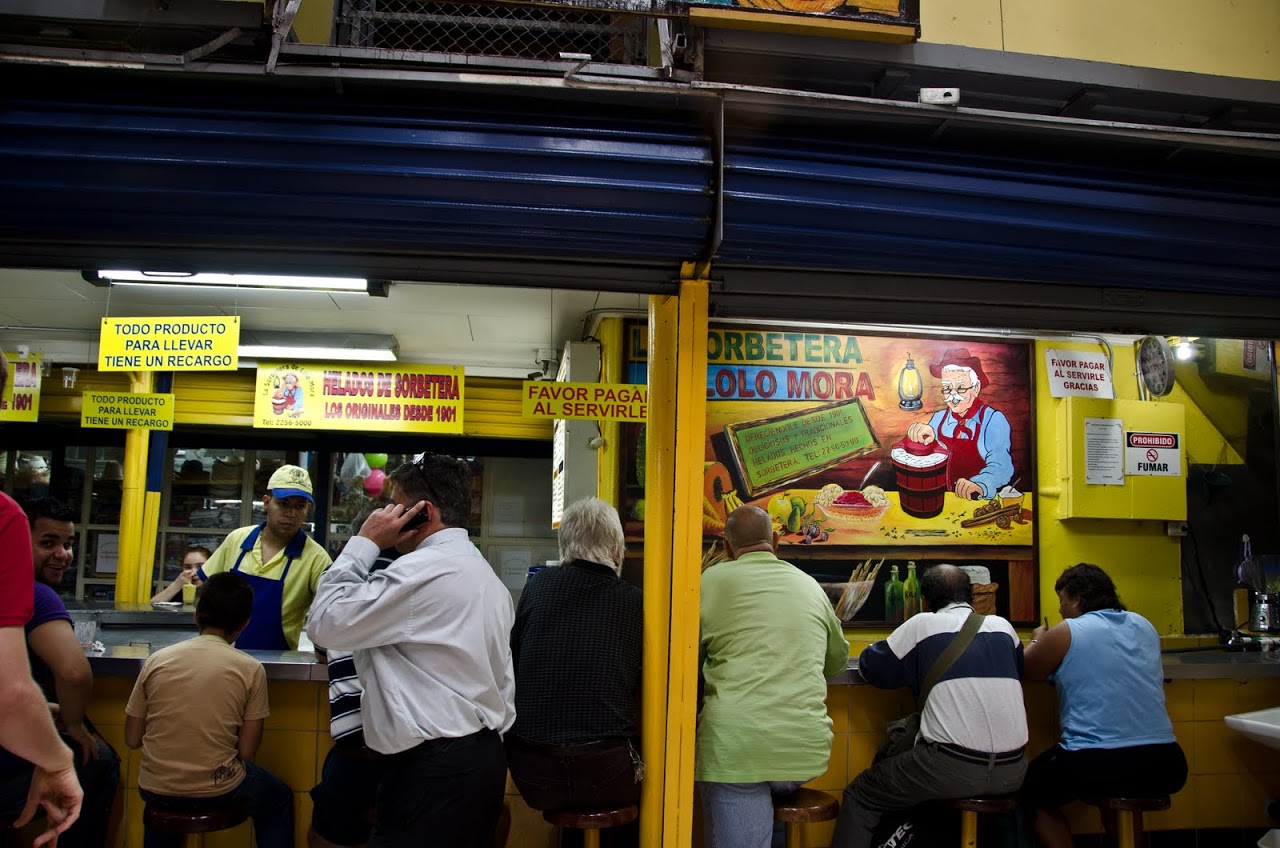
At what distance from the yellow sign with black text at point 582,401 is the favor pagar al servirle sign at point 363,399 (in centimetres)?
231

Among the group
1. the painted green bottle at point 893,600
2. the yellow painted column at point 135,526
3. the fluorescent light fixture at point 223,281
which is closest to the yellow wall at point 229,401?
the yellow painted column at point 135,526

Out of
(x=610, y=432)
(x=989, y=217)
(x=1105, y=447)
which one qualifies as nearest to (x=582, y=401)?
(x=610, y=432)

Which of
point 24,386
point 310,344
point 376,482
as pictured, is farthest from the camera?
point 376,482

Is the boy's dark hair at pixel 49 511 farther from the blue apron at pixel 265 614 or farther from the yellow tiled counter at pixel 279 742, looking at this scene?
the blue apron at pixel 265 614

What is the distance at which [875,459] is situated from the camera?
613cm

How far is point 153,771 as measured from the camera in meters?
3.09

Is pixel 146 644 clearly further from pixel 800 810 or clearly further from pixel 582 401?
pixel 800 810

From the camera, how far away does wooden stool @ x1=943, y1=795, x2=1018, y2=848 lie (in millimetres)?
3510

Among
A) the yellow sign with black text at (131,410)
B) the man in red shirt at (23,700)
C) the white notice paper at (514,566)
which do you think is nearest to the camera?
the man in red shirt at (23,700)

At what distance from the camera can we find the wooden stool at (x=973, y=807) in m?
3.51

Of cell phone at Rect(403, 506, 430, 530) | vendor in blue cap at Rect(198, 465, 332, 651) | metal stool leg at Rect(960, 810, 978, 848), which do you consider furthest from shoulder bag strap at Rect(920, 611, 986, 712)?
vendor in blue cap at Rect(198, 465, 332, 651)

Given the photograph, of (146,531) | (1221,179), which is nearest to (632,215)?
(1221,179)

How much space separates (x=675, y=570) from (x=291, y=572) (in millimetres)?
2111

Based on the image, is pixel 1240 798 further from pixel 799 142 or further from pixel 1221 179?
pixel 799 142
